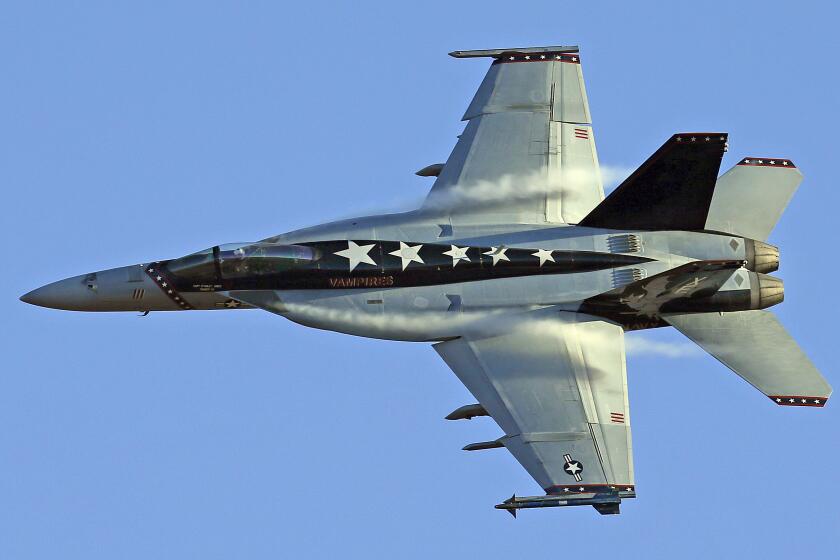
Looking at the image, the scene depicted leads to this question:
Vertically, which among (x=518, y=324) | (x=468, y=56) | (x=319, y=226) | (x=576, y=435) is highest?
(x=468, y=56)

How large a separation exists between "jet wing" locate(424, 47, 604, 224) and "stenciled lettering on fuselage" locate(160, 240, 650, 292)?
3.16 feet

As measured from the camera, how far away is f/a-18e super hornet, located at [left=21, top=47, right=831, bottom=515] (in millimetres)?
31125

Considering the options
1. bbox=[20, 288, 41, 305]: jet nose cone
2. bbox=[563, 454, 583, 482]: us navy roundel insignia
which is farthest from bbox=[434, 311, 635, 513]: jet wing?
bbox=[20, 288, 41, 305]: jet nose cone

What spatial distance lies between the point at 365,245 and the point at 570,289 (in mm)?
3882

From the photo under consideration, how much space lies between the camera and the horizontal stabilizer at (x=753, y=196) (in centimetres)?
3272

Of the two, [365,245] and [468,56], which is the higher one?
[468,56]

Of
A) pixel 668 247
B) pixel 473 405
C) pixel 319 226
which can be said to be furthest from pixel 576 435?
pixel 319 226

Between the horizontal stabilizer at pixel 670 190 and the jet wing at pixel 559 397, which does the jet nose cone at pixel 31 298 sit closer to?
the jet wing at pixel 559 397

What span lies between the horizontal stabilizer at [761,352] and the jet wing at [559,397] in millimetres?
1562

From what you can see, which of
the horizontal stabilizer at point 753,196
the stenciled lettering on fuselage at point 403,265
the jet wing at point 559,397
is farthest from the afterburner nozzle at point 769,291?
the jet wing at point 559,397

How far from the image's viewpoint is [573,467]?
29.8 m

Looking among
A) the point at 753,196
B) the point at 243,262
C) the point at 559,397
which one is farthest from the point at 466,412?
the point at 753,196

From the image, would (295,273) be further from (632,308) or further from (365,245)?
(632,308)

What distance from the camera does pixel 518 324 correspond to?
31578 mm
